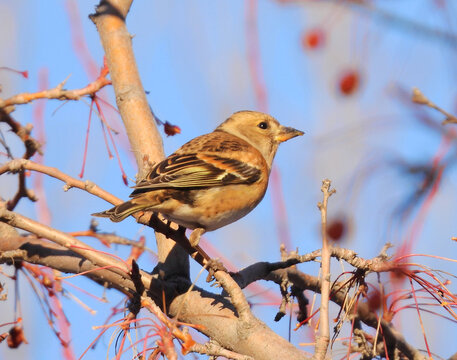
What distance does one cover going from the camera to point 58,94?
3361mm

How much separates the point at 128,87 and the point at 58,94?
0.52m

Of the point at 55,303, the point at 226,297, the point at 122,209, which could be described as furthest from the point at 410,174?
the point at 55,303

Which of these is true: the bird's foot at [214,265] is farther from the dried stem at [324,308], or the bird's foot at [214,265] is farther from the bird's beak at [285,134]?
the bird's beak at [285,134]

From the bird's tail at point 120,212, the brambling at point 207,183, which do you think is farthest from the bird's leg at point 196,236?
the bird's tail at point 120,212

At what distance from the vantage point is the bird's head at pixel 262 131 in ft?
16.8

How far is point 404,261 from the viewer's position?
272 centimetres

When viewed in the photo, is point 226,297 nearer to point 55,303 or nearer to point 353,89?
point 55,303

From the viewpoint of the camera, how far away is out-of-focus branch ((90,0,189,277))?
3.66 metres

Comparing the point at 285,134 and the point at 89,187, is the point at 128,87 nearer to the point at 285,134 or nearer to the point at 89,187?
the point at 89,187

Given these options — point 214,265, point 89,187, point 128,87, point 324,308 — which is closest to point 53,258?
point 89,187

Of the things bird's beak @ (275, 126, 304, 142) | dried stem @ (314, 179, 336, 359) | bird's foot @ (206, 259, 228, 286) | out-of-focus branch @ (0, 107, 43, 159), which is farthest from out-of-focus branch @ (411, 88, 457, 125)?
bird's beak @ (275, 126, 304, 142)

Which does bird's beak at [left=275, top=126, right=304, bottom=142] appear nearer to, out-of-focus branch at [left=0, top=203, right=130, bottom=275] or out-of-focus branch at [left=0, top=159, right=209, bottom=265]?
out-of-focus branch at [left=0, top=159, right=209, bottom=265]

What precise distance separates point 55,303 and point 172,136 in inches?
46.0

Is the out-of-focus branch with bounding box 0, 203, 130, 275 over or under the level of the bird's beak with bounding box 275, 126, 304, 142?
under
